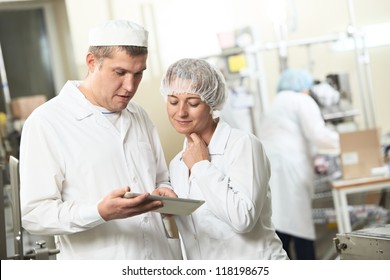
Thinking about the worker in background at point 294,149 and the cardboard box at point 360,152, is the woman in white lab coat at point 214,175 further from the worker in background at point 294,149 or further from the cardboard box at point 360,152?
the cardboard box at point 360,152

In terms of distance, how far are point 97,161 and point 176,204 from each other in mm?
286

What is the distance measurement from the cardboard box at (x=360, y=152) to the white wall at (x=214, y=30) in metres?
0.07

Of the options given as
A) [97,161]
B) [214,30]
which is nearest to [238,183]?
[97,161]

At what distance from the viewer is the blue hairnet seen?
3.25m

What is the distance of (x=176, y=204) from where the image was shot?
183cm

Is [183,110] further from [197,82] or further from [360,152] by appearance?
[360,152]

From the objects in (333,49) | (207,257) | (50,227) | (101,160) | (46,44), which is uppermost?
(46,44)

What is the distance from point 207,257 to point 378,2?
130 centimetres

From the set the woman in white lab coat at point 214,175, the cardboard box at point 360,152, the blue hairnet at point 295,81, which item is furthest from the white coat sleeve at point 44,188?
the cardboard box at point 360,152

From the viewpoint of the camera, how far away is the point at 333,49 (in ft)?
10.7

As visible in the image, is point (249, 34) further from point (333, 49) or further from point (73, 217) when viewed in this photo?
point (73, 217)
